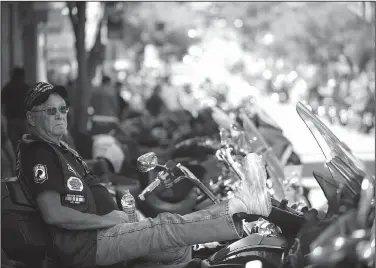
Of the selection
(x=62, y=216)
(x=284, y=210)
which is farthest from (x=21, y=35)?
(x=284, y=210)

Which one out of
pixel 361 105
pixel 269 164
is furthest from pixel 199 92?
pixel 269 164

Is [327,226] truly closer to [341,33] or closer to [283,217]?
[283,217]

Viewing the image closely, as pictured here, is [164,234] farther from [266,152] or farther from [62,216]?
[266,152]

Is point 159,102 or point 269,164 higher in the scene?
point 269,164

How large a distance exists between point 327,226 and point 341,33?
1544 inches

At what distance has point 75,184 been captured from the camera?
13.0 feet

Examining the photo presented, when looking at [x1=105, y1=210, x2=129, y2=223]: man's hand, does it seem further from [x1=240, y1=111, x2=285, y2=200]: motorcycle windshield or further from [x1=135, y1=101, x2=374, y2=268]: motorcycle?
[x1=240, y1=111, x2=285, y2=200]: motorcycle windshield

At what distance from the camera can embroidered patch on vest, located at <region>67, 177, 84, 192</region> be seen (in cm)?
394

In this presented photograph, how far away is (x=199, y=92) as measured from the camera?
19.8 m

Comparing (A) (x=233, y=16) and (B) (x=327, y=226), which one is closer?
(B) (x=327, y=226)

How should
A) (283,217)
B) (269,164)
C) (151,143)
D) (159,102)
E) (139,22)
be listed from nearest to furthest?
(283,217), (269,164), (151,143), (159,102), (139,22)

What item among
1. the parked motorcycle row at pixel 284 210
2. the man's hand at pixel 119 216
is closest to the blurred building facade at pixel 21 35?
the parked motorcycle row at pixel 284 210

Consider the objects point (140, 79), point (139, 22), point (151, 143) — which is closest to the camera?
point (151, 143)

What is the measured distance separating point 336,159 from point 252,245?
606 millimetres
